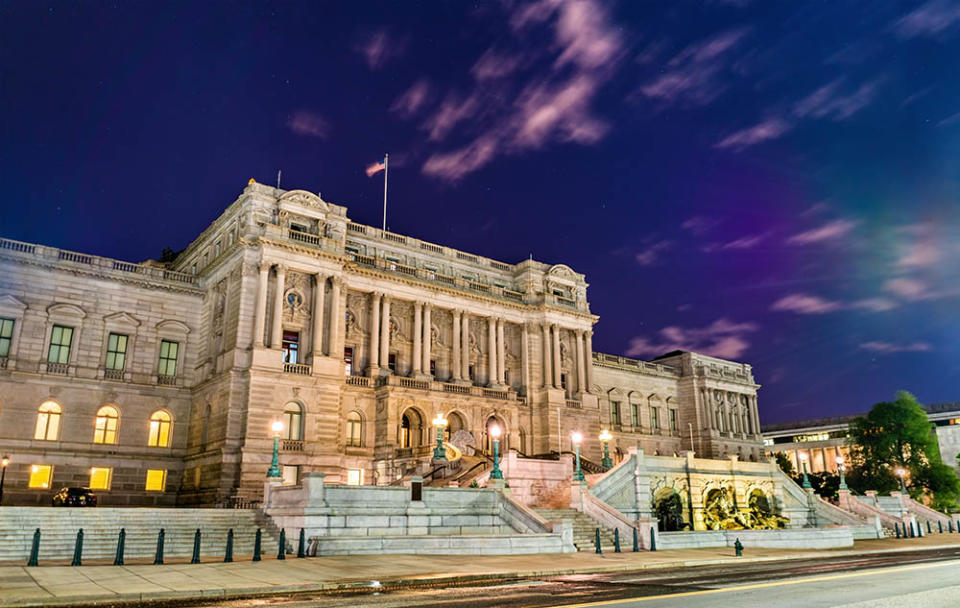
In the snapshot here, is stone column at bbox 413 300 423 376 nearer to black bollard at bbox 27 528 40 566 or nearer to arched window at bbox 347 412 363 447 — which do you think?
arched window at bbox 347 412 363 447

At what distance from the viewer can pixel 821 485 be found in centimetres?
7019

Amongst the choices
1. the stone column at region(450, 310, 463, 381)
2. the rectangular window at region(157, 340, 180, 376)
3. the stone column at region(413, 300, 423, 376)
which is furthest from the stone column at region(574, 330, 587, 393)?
the rectangular window at region(157, 340, 180, 376)

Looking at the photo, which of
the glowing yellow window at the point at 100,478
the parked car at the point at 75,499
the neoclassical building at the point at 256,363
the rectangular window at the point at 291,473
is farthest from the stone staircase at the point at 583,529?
the glowing yellow window at the point at 100,478

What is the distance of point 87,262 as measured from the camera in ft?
153

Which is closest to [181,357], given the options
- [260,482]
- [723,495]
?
[260,482]

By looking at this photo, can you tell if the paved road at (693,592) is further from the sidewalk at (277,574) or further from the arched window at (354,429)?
the arched window at (354,429)

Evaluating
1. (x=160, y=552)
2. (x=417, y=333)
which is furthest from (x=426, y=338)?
(x=160, y=552)

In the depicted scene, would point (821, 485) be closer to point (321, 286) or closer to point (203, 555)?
point (321, 286)

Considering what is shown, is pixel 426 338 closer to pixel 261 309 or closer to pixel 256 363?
pixel 261 309

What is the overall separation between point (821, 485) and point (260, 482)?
178 feet

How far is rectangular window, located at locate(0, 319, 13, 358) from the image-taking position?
42.8m

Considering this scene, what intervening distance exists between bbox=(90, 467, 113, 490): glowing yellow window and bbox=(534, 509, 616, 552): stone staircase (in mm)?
26820

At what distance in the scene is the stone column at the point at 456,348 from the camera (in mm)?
56469

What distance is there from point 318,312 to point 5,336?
18323mm
